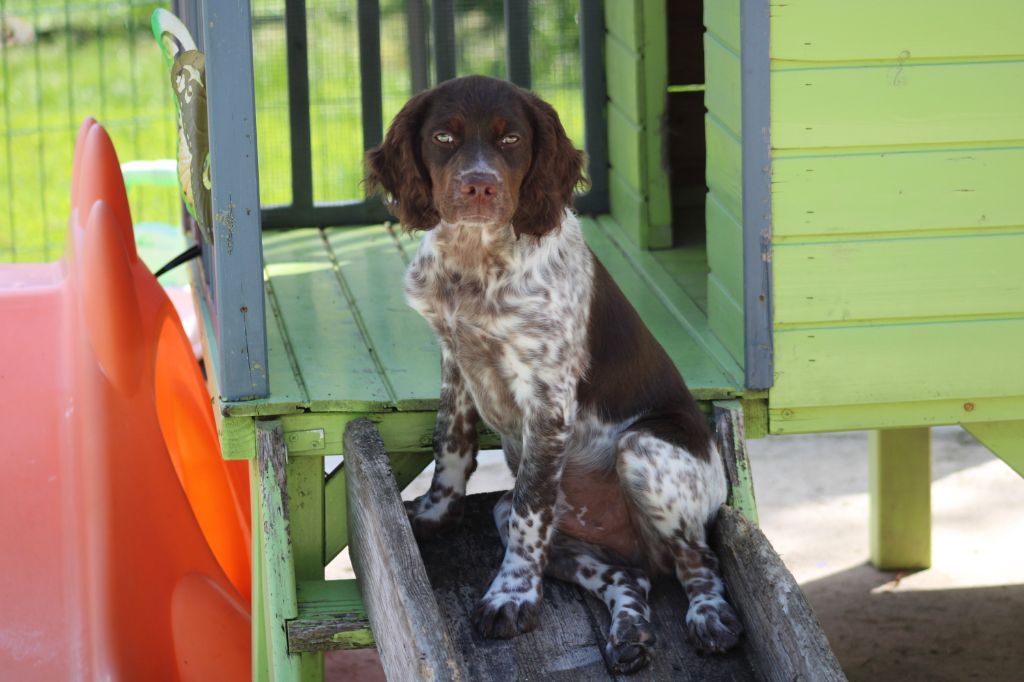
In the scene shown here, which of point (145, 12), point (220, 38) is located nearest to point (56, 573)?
point (220, 38)

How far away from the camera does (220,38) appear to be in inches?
124

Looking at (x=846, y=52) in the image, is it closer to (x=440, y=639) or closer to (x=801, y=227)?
(x=801, y=227)

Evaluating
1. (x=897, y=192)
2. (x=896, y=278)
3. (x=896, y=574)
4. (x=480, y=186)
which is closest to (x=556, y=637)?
(x=480, y=186)

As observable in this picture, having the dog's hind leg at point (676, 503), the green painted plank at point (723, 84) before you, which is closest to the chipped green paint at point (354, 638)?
the dog's hind leg at point (676, 503)

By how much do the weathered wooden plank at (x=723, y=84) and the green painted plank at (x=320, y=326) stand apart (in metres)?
1.09

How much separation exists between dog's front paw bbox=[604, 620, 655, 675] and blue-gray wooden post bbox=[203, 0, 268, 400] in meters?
1.00

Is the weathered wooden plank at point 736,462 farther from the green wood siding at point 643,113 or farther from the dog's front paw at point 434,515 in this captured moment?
the green wood siding at point 643,113

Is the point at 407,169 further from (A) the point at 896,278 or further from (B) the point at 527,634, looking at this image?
(A) the point at 896,278

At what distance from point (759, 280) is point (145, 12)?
260 inches

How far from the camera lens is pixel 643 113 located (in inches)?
193

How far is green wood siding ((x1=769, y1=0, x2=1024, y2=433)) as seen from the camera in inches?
135

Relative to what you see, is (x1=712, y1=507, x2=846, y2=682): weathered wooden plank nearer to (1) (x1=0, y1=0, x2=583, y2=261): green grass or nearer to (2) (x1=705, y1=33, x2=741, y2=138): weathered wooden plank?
(2) (x1=705, y1=33, x2=741, y2=138): weathered wooden plank

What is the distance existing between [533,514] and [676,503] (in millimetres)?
315

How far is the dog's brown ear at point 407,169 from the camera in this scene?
10.0ft
